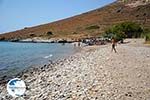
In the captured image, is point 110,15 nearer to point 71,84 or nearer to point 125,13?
point 125,13

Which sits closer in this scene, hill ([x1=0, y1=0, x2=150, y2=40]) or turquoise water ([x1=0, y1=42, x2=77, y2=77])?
turquoise water ([x1=0, y1=42, x2=77, y2=77])

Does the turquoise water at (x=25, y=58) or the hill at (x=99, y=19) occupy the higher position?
the hill at (x=99, y=19)

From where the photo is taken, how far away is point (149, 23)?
494 ft

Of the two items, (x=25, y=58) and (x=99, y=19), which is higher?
(x=99, y=19)

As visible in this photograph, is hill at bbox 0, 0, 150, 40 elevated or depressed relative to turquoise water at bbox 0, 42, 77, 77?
elevated

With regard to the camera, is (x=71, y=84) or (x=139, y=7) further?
(x=139, y=7)

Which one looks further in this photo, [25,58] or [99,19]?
[99,19]

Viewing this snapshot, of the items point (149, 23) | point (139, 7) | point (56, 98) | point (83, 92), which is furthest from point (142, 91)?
point (139, 7)

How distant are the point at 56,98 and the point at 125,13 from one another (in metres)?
167

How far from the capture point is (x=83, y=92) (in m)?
14.8

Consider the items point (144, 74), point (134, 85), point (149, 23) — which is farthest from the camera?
point (149, 23)

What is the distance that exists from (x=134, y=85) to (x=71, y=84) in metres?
3.54

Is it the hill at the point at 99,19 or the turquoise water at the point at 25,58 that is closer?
the turquoise water at the point at 25,58

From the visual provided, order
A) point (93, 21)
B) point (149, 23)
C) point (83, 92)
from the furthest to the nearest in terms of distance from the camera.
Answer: point (93, 21) < point (149, 23) < point (83, 92)
